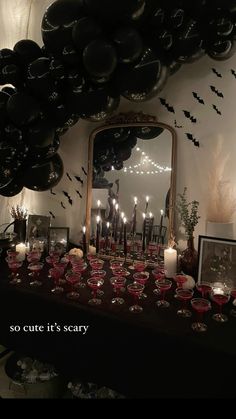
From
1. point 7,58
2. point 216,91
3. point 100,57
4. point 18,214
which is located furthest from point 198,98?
point 18,214

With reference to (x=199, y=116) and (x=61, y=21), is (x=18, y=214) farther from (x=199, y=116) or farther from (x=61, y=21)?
(x=199, y=116)

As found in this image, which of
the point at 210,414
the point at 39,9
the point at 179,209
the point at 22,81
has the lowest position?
the point at 210,414

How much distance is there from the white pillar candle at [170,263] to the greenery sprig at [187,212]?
0.48ft

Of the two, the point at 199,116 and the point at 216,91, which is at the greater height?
the point at 216,91

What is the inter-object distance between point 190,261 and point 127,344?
60 centimetres

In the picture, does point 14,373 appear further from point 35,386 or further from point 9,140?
point 9,140

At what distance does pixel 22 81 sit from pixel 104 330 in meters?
1.50

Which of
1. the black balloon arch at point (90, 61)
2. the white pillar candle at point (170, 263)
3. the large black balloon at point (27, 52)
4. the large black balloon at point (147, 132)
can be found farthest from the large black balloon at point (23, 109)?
the white pillar candle at point (170, 263)

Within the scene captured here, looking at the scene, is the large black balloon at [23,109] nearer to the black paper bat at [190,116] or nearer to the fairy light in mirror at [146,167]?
the fairy light in mirror at [146,167]

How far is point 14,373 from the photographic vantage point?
5.65ft

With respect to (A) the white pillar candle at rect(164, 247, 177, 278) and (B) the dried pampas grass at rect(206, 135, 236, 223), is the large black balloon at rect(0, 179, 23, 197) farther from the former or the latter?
(B) the dried pampas grass at rect(206, 135, 236, 223)

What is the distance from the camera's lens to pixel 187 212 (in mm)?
1586

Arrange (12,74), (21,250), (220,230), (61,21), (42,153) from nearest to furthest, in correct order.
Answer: (61,21) → (220,230) → (12,74) → (42,153) → (21,250)

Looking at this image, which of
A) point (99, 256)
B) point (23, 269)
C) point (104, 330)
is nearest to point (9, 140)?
point (23, 269)
